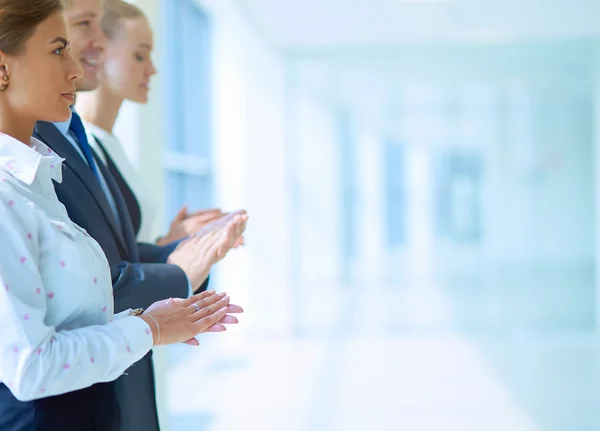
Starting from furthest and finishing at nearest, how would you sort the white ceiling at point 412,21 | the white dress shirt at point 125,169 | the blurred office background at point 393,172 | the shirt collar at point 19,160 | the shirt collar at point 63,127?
1. the blurred office background at point 393,172
2. the white ceiling at point 412,21
3. the white dress shirt at point 125,169
4. the shirt collar at point 63,127
5. the shirt collar at point 19,160

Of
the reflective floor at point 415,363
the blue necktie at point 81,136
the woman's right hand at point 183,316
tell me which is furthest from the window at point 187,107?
the woman's right hand at point 183,316

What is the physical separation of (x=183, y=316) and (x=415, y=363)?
573cm

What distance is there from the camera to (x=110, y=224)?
6.07 feet

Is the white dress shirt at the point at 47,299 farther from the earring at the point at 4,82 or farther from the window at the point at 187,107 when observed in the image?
the window at the point at 187,107

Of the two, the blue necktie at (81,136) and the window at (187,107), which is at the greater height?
the window at (187,107)

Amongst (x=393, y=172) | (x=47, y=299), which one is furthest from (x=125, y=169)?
(x=393, y=172)

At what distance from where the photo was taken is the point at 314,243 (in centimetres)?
938

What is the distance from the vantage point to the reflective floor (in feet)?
16.9

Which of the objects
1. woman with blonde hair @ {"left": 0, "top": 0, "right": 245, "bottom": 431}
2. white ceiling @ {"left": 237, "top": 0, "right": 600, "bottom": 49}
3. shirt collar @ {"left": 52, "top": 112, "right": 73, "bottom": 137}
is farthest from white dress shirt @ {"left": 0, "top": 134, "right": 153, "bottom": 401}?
white ceiling @ {"left": 237, "top": 0, "right": 600, "bottom": 49}

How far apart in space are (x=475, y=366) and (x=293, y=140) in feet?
12.1

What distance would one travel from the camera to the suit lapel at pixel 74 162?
1747 mm

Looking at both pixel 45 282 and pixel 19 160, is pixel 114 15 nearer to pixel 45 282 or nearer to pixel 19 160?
pixel 19 160

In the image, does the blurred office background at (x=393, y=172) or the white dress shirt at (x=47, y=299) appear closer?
the white dress shirt at (x=47, y=299)

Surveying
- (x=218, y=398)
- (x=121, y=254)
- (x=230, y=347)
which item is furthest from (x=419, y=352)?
Answer: (x=121, y=254)
